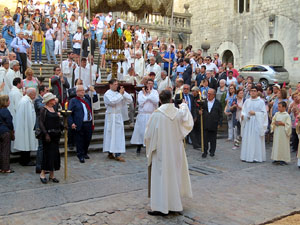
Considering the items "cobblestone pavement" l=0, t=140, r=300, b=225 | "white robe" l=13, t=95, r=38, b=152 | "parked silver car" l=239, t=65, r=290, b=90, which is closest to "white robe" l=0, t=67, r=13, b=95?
"white robe" l=13, t=95, r=38, b=152

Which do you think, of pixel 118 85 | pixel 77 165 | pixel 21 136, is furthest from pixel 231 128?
pixel 21 136

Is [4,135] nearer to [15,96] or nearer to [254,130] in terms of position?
[15,96]

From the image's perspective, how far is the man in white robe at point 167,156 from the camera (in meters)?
5.38

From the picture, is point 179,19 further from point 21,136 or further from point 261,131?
point 21,136

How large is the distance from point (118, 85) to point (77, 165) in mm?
2237

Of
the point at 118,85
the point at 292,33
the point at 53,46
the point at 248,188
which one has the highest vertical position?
the point at 292,33

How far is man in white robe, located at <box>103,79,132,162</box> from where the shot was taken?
8.90 meters

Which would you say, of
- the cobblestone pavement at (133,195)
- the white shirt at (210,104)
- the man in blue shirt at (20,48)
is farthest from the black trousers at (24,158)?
the man in blue shirt at (20,48)

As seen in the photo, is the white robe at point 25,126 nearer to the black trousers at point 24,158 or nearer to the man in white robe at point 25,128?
the man in white robe at point 25,128

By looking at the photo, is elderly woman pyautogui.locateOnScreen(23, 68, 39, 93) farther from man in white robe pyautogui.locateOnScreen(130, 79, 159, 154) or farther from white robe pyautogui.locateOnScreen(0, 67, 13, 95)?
man in white robe pyautogui.locateOnScreen(130, 79, 159, 154)

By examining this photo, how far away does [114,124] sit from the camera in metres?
9.00

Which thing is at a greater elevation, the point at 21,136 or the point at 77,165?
the point at 21,136

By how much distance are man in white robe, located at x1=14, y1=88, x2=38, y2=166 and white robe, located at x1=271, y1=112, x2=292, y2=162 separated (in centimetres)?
580

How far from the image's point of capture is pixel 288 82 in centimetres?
2434
